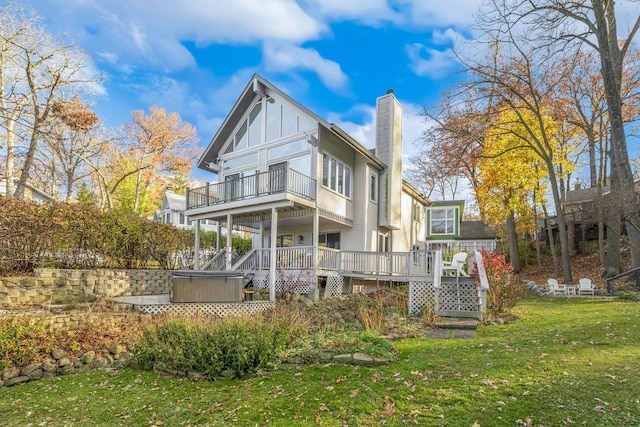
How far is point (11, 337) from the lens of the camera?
286 inches

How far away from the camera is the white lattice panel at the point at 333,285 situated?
14301 millimetres

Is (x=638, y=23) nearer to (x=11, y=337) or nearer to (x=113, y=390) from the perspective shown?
(x=113, y=390)

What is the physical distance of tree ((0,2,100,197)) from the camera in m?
16.4

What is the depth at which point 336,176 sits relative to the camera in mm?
16250

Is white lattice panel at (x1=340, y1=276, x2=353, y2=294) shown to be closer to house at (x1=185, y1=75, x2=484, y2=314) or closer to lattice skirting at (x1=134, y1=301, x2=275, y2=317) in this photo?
house at (x1=185, y1=75, x2=484, y2=314)

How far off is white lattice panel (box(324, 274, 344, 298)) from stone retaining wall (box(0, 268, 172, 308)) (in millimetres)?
6247

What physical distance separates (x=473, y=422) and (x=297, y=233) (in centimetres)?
1475

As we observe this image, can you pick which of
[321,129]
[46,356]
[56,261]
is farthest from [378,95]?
[46,356]

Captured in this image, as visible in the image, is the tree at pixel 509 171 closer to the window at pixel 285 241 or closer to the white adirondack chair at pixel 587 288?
the white adirondack chair at pixel 587 288

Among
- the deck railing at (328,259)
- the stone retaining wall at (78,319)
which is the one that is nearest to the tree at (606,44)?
the deck railing at (328,259)

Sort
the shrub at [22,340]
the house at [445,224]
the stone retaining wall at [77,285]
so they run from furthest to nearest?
the house at [445,224]
the stone retaining wall at [77,285]
the shrub at [22,340]

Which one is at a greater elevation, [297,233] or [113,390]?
[297,233]

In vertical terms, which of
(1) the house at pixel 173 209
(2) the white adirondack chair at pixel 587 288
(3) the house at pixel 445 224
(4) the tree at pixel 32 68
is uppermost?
(4) the tree at pixel 32 68

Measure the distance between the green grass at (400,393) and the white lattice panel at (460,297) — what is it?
4.27m
